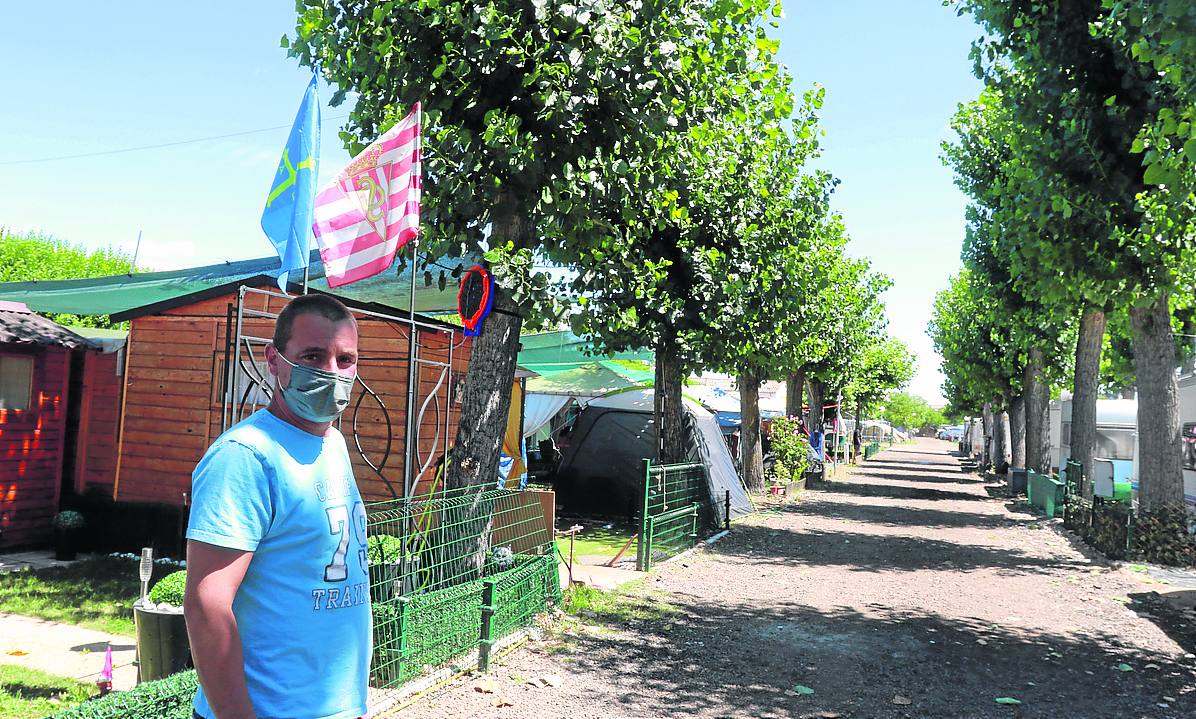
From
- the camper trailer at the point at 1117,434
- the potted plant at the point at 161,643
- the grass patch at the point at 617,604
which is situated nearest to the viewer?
the potted plant at the point at 161,643

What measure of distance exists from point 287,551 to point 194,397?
345 inches

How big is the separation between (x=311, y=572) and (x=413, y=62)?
5590 millimetres

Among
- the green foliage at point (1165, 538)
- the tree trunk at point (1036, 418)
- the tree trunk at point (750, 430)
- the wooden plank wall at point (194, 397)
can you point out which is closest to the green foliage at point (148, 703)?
the wooden plank wall at point (194, 397)

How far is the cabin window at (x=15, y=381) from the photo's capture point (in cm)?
1023

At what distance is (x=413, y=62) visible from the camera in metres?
6.93

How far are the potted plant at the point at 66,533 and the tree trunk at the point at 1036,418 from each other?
2396 cm

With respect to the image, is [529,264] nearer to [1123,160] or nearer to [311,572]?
[311,572]

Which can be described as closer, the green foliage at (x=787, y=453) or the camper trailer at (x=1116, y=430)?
the green foliage at (x=787, y=453)

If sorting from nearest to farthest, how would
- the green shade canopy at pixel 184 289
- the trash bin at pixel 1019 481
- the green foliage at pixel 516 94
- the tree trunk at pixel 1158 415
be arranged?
the green foliage at pixel 516 94, the green shade canopy at pixel 184 289, the tree trunk at pixel 1158 415, the trash bin at pixel 1019 481

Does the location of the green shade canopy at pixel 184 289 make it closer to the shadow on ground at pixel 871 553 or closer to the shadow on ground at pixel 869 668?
the shadow on ground at pixel 871 553

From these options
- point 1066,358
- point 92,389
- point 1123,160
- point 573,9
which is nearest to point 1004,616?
point 1123,160

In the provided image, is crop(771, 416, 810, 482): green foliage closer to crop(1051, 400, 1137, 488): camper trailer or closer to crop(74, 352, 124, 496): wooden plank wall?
crop(1051, 400, 1137, 488): camper trailer

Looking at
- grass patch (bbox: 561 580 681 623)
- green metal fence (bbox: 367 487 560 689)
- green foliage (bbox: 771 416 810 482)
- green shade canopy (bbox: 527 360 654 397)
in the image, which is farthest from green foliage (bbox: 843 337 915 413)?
green metal fence (bbox: 367 487 560 689)

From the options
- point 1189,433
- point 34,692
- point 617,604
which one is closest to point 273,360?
point 34,692
